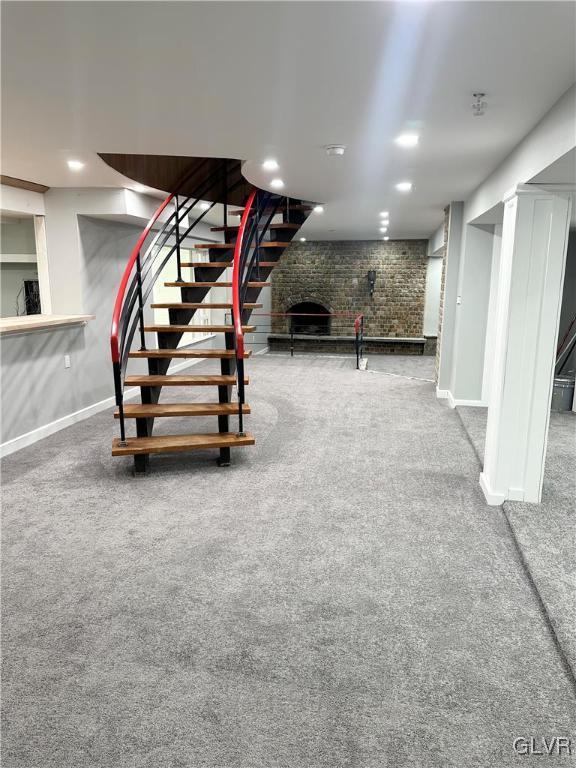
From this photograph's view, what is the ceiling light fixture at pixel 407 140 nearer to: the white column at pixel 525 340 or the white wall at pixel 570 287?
the white column at pixel 525 340

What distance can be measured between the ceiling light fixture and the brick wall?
7.86 m

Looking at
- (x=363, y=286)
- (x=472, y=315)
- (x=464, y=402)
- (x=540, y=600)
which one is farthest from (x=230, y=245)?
(x=363, y=286)

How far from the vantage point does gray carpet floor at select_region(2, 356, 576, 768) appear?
1.62m

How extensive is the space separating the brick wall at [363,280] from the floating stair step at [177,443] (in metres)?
7.72

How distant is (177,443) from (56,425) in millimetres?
1764

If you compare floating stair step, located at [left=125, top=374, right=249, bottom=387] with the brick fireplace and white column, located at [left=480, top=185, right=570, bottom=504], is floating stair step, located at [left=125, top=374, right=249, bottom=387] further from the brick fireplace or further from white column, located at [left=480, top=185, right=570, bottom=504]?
the brick fireplace

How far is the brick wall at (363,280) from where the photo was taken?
35.1 feet

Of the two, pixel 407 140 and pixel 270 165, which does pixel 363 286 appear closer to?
pixel 270 165

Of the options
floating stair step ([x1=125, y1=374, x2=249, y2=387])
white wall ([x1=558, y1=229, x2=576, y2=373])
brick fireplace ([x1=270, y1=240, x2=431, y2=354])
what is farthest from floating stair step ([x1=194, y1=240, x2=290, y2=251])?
brick fireplace ([x1=270, y1=240, x2=431, y2=354])

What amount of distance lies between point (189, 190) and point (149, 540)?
3.66 metres

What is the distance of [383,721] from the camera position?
1669mm

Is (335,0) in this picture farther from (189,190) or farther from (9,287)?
(9,287)

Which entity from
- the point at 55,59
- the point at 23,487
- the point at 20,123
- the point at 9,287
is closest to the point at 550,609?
the point at 55,59

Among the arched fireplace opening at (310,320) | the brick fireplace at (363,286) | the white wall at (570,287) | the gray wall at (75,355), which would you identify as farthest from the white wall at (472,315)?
the arched fireplace opening at (310,320)
